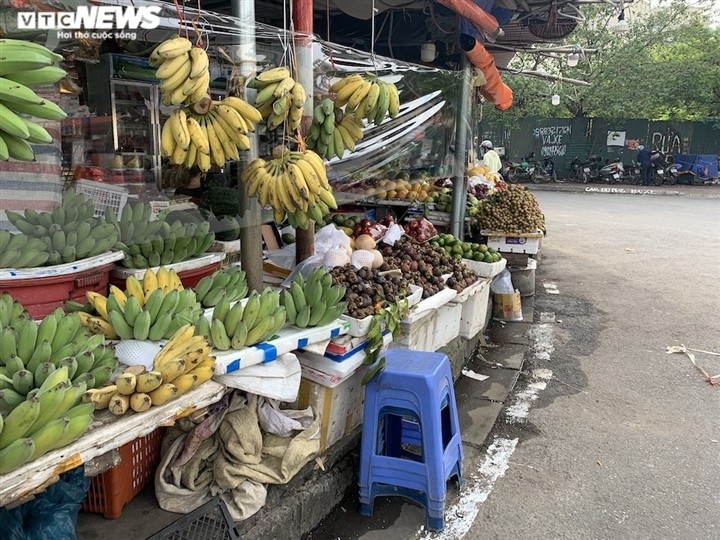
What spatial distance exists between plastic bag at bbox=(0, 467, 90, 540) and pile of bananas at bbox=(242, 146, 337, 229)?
1517mm

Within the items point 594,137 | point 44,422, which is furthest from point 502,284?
point 594,137

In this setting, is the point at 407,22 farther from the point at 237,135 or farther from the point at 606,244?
the point at 606,244

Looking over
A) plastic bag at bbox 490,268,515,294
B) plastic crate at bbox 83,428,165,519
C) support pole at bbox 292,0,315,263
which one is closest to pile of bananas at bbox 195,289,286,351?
plastic crate at bbox 83,428,165,519

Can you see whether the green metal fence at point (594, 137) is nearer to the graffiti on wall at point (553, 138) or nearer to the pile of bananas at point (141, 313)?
the graffiti on wall at point (553, 138)

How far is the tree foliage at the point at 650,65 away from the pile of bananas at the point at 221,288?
18651 mm

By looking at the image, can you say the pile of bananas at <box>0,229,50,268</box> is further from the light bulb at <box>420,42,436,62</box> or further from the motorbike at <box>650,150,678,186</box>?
the motorbike at <box>650,150,678,186</box>

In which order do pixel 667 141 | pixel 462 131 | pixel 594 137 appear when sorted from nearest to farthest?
1. pixel 462 131
2. pixel 667 141
3. pixel 594 137

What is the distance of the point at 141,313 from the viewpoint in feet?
8.16

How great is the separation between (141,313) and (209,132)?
0.90 metres

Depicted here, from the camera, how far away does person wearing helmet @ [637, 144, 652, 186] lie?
69.6 ft

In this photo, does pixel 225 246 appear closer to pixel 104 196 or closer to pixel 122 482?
pixel 104 196

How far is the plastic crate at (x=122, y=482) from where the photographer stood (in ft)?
8.59

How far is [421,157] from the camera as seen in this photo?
19.1 feet

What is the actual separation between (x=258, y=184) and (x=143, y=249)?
1000 mm
